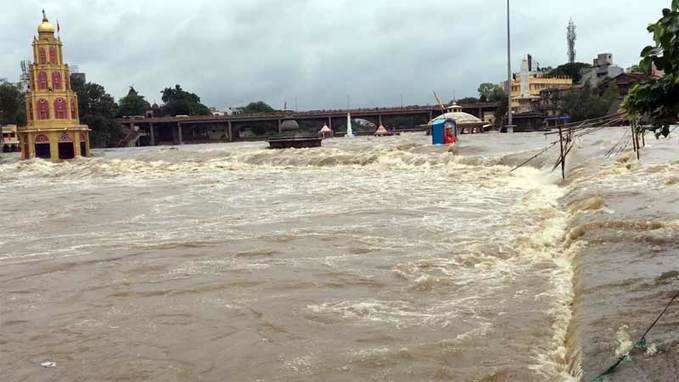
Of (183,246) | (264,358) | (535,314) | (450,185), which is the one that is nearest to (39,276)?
(183,246)

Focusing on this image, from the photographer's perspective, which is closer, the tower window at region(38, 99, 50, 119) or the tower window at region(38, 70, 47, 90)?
the tower window at region(38, 99, 50, 119)

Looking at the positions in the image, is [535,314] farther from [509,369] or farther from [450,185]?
[450,185]

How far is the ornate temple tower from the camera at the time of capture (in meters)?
44.0

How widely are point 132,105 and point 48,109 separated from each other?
176ft

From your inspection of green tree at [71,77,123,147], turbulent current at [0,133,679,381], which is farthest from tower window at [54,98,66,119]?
turbulent current at [0,133,679,381]

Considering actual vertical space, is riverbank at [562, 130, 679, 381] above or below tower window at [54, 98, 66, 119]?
below

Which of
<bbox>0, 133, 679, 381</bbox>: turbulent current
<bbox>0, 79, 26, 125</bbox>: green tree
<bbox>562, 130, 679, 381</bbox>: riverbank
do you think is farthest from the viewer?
<bbox>0, 79, 26, 125</bbox>: green tree

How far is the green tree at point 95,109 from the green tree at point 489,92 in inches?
1891

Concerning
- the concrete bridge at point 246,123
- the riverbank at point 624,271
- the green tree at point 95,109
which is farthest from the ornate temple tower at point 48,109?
the riverbank at point 624,271

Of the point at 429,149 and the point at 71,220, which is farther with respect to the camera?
the point at 429,149

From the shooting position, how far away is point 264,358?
4.97 meters

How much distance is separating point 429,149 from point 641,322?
2334 centimetres

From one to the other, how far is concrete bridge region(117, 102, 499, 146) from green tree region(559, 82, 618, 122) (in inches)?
786

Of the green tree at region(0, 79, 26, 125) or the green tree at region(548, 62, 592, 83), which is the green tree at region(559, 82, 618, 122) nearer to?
the green tree at region(548, 62, 592, 83)
